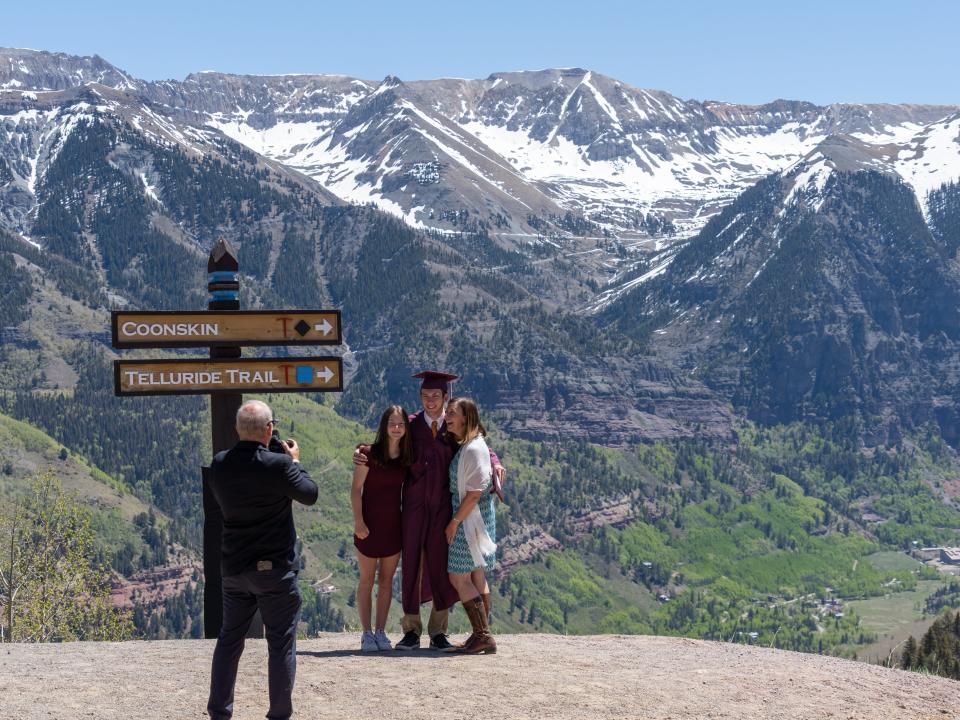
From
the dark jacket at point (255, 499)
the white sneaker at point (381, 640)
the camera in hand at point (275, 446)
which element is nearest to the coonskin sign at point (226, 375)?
the white sneaker at point (381, 640)

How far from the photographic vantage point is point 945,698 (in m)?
26.6

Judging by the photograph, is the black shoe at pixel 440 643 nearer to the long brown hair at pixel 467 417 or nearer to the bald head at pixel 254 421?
the long brown hair at pixel 467 417

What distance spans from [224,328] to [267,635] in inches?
384

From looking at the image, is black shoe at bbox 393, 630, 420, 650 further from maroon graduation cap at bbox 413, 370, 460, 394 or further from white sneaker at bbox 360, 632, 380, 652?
maroon graduation cap at bbox 413, 370, 460, 394

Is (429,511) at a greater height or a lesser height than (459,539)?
greater

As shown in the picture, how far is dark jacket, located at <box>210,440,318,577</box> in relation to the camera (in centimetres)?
2186

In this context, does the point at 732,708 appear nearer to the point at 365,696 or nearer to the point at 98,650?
the point at 365,696

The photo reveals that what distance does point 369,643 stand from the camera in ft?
94.7

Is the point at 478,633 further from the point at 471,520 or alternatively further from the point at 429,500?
the point at 429,500

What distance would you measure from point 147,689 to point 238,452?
17.7 ft

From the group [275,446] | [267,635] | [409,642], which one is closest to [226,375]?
[409,642]

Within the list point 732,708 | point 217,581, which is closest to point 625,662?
point 732,708

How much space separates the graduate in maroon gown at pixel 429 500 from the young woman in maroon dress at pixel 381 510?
0.76 feet

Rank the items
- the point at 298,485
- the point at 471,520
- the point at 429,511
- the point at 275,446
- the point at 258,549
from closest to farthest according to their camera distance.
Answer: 1. the point at 298,485
2. the point at 258,549
3. the point at 275,446
4. the point at 471,520
5. the point at 429,511
